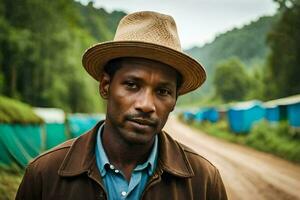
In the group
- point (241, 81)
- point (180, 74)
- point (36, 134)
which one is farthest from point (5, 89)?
point (241, 81)

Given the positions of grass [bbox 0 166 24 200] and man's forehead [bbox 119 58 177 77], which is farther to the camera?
grass [bbox 0 166 24 200]

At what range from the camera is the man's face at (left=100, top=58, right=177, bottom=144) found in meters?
1.94

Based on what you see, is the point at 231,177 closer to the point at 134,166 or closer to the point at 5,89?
the point at 134,166

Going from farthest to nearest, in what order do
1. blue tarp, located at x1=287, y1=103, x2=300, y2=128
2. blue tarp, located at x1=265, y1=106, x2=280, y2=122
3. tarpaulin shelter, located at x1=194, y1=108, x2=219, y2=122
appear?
tarpaulin shelter, located at x1=194, y1=108, x2=219, y2=122 → blue tarp, located at x1=265, y1=106, x2=280, y2=122 → blue tarp, located at x1=287, y1=103, x2=300, y2=128

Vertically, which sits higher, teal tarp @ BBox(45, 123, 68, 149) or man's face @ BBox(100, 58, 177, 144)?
man's face @ BBox(100, 58, 177, 144)

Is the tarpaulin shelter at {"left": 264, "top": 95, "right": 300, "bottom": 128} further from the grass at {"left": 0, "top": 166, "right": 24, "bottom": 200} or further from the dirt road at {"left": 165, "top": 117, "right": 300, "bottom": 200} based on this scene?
the grass at {"left": 0, "top": 166, "right": 24, "bottom": 200}

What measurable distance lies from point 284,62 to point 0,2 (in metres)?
15.7

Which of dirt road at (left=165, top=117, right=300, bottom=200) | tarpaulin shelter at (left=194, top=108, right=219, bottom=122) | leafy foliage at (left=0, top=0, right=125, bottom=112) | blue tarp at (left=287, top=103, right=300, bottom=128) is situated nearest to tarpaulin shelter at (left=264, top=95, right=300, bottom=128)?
blue tarp at (left=287, top=103, right=300, bottom=128)

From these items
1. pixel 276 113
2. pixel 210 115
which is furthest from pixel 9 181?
pixel 210 115

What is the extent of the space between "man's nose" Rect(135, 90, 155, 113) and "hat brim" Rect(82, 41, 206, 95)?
0.19 meters

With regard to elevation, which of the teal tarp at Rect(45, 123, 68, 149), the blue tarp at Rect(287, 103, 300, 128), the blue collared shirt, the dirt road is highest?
the blue collared shirt

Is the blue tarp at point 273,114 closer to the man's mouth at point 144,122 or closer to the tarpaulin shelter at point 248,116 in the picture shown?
the tarpaulin shelter at point 248,116

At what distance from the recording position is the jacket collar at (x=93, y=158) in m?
1.91

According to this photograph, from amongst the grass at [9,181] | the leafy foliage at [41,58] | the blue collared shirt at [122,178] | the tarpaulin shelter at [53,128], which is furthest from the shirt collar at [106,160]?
the leafy foliage at [41,58]
